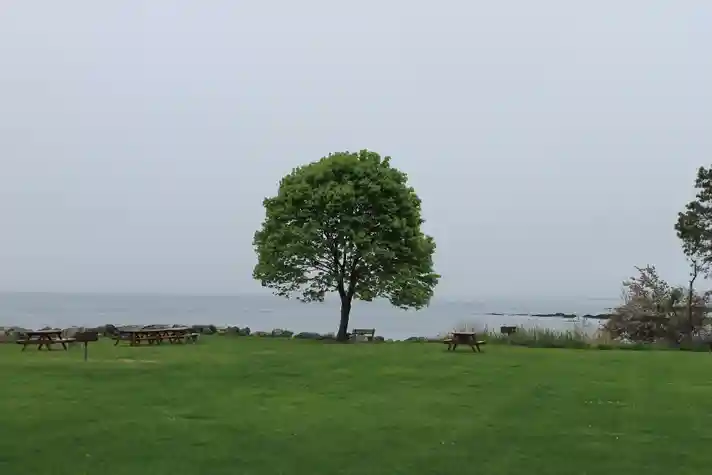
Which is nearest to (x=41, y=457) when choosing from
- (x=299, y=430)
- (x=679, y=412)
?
(x=299, y=430)

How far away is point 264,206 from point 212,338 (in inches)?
224

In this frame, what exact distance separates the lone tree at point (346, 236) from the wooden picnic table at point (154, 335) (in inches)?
174

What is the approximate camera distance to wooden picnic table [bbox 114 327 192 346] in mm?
23375

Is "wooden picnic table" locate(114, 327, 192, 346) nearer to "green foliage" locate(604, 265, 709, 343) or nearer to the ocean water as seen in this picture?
the ocean water

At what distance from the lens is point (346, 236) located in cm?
2719

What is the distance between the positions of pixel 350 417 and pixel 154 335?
14.3 metres

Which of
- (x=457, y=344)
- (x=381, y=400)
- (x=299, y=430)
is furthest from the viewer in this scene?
(x=457, y=344)

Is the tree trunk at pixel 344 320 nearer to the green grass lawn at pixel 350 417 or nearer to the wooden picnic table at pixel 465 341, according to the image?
the wooden picnic table at pixel 465 341

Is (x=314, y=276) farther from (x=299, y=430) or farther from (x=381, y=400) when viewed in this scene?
(x=299, y=430)

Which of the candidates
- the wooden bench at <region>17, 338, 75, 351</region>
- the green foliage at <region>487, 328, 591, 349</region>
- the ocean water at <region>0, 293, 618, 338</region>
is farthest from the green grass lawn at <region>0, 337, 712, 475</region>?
the ocean water at <region>0, 293, 618, 338</region>

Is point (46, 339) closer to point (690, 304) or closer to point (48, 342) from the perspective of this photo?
point (48, 342)

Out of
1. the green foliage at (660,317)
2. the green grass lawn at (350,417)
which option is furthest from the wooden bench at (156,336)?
the green foliage at (660,317)

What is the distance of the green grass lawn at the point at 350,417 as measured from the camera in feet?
28.8

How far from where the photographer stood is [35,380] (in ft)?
46.5
